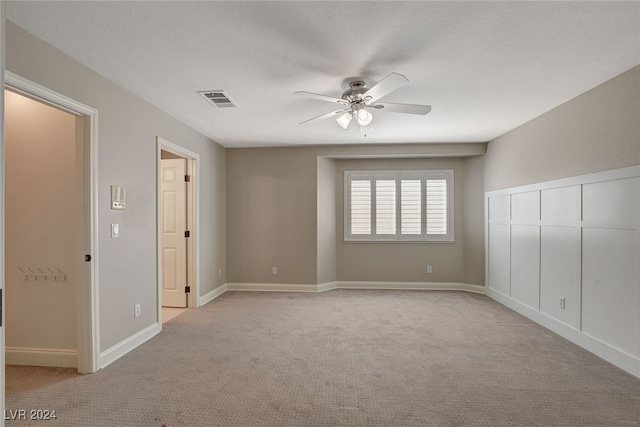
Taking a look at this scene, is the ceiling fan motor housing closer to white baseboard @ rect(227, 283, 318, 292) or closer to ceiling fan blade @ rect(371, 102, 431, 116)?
ceiling fan blade @ rect(371, 102, 431, 116)

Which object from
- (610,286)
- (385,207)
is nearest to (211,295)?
(385,207)

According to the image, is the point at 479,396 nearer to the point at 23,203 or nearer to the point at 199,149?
the point at 23,203

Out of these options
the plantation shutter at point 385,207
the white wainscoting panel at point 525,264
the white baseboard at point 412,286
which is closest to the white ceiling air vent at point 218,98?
the plantation shutter at point 385,207

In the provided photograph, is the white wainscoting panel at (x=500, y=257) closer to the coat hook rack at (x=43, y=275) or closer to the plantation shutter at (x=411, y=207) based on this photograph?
the plantation shutter at (x=411, y=207)

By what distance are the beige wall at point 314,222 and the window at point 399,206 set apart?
6.4 inches

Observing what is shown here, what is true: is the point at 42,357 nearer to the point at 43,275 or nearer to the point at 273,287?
the point at 43,275

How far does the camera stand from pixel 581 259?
3328mm

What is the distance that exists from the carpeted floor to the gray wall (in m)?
0.49

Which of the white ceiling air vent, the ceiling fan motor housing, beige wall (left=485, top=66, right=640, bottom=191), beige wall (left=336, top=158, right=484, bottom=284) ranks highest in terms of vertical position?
the white ceiling air vent

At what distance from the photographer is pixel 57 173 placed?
2.91 metres

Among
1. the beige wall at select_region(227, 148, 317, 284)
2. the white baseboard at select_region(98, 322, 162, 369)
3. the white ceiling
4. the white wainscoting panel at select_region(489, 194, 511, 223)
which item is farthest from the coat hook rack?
the white wainscoting panel at select_region(489, 194, 511, 223)

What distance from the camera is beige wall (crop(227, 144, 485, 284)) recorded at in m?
5.71

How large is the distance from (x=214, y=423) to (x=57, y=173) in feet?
8.14

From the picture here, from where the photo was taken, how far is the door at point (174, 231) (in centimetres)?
477
